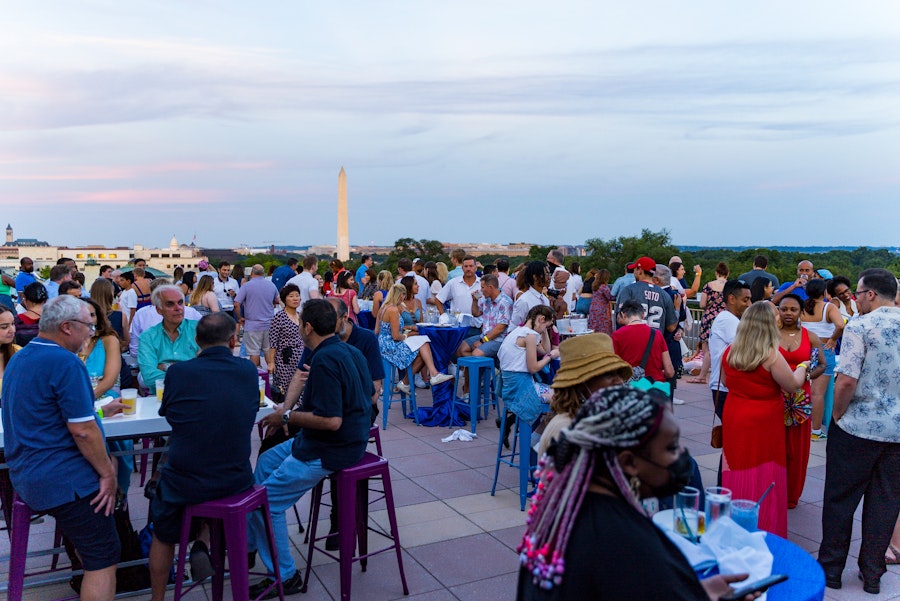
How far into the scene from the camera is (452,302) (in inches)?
342

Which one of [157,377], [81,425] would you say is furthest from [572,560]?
[157,377]

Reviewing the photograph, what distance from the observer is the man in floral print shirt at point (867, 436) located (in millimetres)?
3682

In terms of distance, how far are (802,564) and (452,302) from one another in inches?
255

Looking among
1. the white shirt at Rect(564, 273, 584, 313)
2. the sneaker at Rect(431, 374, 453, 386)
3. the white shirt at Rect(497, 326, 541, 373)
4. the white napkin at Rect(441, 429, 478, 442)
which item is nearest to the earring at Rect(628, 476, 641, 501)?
the white shirt at Rect(497, 326, 541, 373)

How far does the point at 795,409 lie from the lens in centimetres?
466

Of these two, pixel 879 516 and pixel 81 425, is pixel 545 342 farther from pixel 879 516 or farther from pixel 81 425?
pixel 81 425

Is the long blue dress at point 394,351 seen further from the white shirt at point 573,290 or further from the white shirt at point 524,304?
the white shirt at point 573,290

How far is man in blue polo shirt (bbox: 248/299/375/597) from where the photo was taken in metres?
3.50

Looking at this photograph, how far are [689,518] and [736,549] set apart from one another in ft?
0.60

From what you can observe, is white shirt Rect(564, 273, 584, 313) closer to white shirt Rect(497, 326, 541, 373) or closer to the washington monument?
white shirt Rect(497, 326, 541, 373)

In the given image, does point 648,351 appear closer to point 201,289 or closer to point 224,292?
point 201,289

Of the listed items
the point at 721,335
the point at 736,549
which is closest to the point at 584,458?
the point at 736,549

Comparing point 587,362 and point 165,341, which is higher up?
point 587,362

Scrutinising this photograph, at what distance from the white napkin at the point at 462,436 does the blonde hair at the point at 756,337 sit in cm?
332
